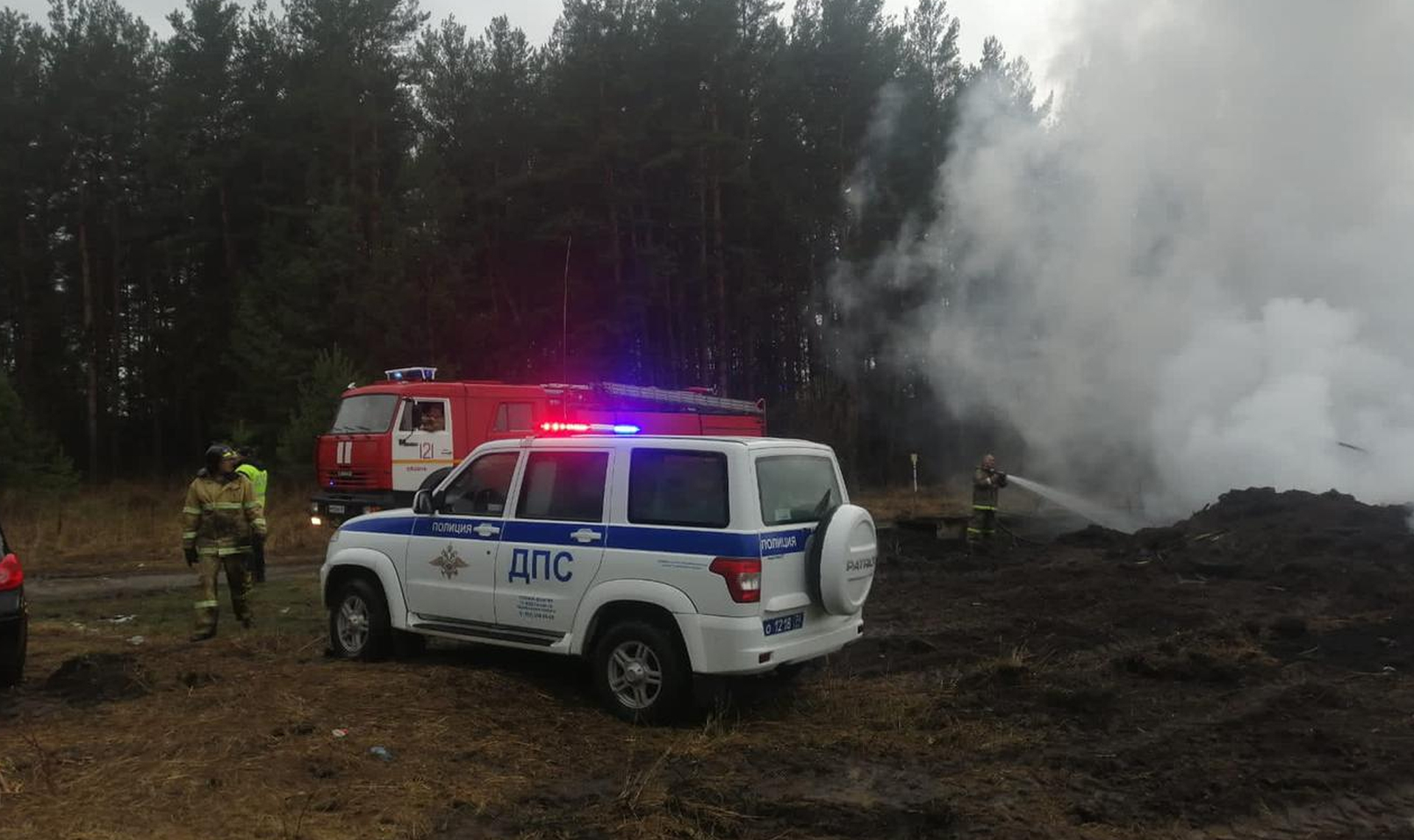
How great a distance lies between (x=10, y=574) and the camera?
23.7 ft

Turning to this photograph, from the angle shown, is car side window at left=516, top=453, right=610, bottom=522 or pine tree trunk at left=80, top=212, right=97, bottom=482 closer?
car side window at left=516, top=453, right=610, bottom=522

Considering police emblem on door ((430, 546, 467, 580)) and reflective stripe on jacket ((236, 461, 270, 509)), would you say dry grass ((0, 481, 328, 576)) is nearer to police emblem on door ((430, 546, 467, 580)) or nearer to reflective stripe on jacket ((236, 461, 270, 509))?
reflective stripe on jacket ((236, 461, 270, 509))

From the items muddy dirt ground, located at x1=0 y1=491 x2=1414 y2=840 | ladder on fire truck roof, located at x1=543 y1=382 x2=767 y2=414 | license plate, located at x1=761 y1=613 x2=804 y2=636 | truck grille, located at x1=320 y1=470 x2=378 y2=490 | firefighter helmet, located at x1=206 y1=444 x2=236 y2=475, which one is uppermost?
ladder on fire truck roof, located at x1=543 y1=382 x2=767 y2=414

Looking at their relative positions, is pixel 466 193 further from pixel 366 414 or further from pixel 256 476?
pixel 256 476

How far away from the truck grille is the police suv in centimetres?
839

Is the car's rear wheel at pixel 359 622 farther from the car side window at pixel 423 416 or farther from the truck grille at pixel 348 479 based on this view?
the car side window at pixel 423 416

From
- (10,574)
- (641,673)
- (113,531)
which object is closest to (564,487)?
(641,673)

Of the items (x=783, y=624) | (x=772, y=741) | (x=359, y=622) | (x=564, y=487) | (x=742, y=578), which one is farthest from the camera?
(x=359, y=622)

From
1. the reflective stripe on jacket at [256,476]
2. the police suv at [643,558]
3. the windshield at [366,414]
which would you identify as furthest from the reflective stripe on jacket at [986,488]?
the reflective stripe on jacket at [256,476]

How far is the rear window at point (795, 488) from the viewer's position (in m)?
6.43

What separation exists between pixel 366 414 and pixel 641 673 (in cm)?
1111

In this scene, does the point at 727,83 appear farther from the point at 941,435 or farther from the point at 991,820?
the point at 991,820

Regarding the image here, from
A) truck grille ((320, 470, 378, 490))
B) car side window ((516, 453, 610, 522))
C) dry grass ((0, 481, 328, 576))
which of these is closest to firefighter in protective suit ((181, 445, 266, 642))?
car side window ((516, 453, 610, 522))

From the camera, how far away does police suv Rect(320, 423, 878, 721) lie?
6.19 meters
